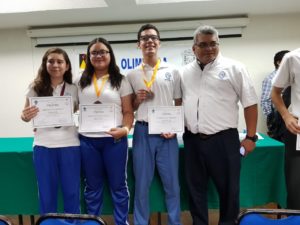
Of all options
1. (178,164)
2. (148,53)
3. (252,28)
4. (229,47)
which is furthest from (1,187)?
(252,28)

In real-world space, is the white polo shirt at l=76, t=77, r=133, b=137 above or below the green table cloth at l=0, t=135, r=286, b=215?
above

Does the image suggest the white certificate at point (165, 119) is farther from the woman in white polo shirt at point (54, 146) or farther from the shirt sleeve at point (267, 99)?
the shirt sleeve at point (267, 99)

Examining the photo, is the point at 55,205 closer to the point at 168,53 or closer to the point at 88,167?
the point at 88,167

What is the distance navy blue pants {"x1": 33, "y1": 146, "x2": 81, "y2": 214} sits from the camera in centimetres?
187

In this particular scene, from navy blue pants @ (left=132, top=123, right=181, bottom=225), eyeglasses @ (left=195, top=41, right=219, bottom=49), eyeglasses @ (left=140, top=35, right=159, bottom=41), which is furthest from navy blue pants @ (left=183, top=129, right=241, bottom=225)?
eyeglasses @ (left=140, top=35, right=159, bottom=41)

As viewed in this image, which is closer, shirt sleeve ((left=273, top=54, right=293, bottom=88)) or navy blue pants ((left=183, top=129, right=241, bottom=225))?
shirt sleeve ((left=273, top=54, right=293, bottom=88))

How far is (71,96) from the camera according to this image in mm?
1887

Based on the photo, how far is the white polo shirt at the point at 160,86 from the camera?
1940mm

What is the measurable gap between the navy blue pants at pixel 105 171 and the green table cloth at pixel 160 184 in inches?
7.4

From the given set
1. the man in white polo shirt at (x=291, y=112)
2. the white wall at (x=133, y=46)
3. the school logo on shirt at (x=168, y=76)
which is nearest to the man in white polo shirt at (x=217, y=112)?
the school logo on shirt at (x=168, y=76)

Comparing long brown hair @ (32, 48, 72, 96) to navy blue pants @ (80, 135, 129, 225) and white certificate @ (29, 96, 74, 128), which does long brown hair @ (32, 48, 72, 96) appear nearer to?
white certificate @ (29, 96, 74, 128)

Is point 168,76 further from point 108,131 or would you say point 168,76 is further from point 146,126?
point 108,131

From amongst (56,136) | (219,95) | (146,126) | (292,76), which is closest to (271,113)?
(219,95)

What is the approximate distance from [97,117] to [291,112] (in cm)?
118
